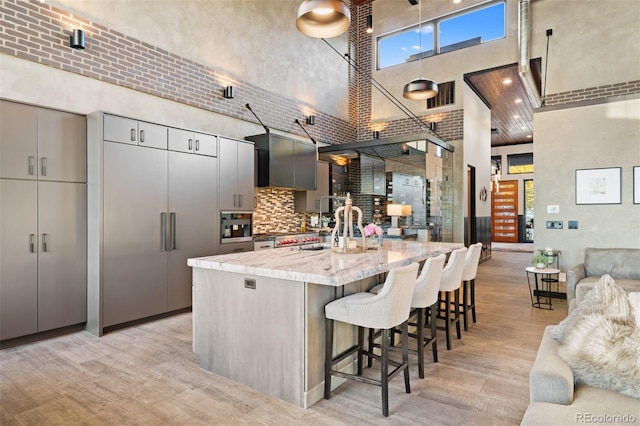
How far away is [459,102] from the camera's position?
324 inches

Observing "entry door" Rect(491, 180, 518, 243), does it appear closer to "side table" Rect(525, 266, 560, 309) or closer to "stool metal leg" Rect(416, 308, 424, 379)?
"side table" Rect(525, 266, 560, 309)

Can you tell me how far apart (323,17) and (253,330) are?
2.71 m

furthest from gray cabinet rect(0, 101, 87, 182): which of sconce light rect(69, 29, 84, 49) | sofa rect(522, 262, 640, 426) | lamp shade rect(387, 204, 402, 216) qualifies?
lamp shade rect(387, 204, 402, 216)

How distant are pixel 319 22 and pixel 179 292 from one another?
12.0 feet

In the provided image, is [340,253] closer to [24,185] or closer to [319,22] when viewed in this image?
[319,22]

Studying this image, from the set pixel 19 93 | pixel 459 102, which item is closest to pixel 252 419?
pixel 19 93

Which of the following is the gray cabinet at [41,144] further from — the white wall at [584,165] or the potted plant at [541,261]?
the white wall at [584,165]

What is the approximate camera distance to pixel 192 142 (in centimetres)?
496

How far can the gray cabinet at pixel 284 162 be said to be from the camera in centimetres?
638

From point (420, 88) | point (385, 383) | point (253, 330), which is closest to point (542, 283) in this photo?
point (420, 88)

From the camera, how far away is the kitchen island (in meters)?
2.48

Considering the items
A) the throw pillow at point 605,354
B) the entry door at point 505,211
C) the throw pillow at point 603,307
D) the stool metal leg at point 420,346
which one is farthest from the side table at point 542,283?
the entry door at point 505,211

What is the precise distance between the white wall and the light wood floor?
2.29m

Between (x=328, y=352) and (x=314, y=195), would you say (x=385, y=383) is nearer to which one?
(x=328, y=352)
